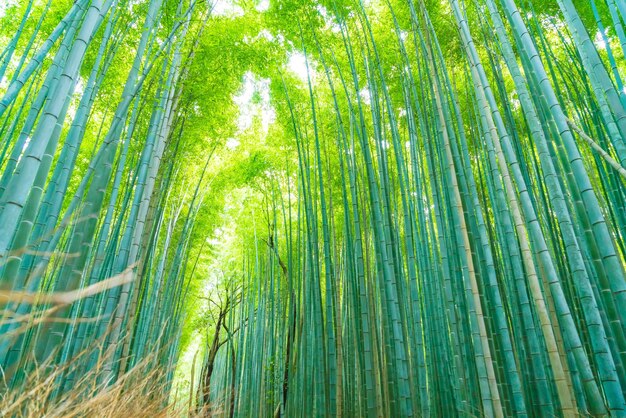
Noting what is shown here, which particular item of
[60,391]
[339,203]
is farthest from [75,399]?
[339,203]

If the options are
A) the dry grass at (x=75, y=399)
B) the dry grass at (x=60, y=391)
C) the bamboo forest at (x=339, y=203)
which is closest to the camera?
the dry grass at (x=60, y=391)

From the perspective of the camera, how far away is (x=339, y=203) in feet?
18.0

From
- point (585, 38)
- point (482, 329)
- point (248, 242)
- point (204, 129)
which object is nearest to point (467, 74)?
point (585, 38)

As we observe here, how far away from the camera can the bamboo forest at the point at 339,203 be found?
150 centimetres

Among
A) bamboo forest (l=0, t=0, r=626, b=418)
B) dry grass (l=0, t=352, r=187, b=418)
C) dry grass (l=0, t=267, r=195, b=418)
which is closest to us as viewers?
dry grass (l=0, t=267, r=195, b=418)

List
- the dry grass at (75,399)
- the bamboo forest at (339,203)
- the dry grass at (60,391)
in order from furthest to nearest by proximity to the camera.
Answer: the bamboo forest at (339,203), the dry grass at (75,399), the dry grass at (60,391)

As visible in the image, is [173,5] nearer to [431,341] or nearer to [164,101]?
[164,101]

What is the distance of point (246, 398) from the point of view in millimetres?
5715

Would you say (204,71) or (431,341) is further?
(204,71)

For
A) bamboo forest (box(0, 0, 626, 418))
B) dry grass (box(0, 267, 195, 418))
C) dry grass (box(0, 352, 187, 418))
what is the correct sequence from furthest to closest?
bamboo forest (box(0, 0, 626, 418)) < dry grass (box(0, 352, 187, 418)) < dry grass (box(0, 267, 195, 418))

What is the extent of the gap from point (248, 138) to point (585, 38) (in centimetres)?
490

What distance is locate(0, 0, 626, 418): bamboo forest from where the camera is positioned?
4.91 feet

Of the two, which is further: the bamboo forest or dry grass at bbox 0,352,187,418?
the bamboo forest

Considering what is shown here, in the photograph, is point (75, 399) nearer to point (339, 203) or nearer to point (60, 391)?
point (60, 391)
